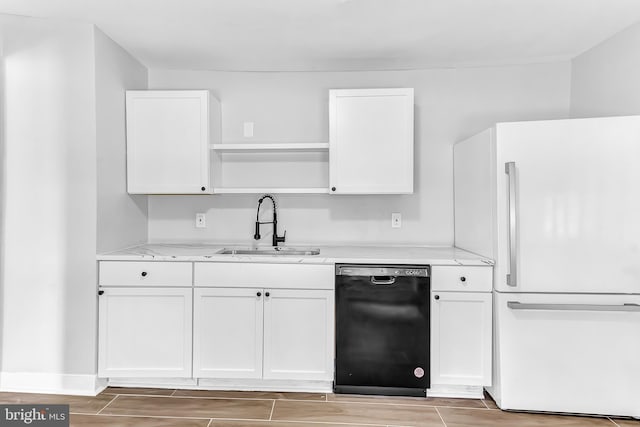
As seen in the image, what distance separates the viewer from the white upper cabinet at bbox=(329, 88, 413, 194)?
8.70 ft

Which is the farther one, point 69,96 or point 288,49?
point 288,49

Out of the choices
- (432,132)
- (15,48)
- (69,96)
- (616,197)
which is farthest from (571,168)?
(15,48)

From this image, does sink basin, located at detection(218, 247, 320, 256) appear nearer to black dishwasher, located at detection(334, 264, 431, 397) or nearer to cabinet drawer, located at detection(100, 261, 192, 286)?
cabinet drawer, located at detection(100, 261, 192, 286)

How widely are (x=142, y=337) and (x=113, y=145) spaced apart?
1271mm

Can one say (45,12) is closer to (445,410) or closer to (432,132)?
(432,132)

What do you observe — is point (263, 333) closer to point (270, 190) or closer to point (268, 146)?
point (270, 190)

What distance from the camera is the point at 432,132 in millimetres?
3018

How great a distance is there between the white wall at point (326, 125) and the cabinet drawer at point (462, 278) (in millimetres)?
704

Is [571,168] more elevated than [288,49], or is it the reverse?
[288,49]

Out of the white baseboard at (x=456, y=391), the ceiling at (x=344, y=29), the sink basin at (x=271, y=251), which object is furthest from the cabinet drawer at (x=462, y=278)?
the ceiling at (x=344, y=29)

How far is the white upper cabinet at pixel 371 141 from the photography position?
8.70 ft

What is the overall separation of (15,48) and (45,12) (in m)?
0.33

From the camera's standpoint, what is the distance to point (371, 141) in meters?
2.67

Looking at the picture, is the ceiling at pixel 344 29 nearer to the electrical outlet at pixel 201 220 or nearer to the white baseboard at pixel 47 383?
the electrical outlet at pixel 201 220
